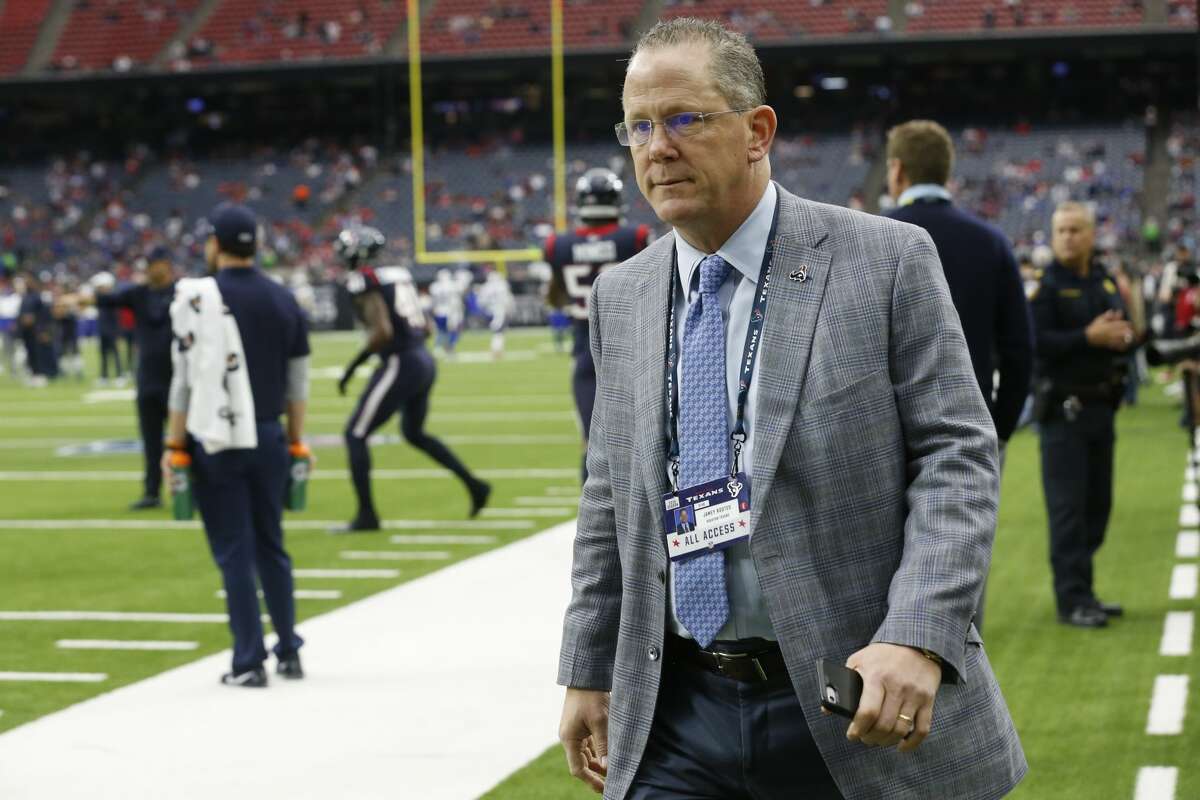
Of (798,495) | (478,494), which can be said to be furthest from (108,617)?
(798,495)

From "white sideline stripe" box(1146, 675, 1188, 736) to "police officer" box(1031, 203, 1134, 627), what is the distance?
109cm

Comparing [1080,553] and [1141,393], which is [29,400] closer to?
[1141,393]

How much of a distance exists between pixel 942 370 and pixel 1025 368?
3.12 m

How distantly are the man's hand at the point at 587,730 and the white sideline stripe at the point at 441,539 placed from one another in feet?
25.0

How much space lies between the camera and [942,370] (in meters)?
2.45

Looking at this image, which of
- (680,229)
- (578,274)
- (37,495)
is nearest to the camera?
(680,229)

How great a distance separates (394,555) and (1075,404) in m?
4.06

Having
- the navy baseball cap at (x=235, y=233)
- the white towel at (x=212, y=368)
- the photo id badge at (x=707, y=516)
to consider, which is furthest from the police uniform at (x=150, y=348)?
the photo id badge at (x=707, y=516)

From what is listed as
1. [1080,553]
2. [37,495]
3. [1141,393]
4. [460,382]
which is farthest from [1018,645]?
[460,382]

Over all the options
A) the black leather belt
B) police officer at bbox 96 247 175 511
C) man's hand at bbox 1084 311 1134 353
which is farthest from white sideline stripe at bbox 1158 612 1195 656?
police officer at bbox 96 247 175 511

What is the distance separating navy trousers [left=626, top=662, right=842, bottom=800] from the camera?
253 cm

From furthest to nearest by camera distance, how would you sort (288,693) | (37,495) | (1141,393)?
1. (1141,393)
2. (37,495)
3. (288,693)

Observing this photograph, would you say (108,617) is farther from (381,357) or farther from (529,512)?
(529,512)

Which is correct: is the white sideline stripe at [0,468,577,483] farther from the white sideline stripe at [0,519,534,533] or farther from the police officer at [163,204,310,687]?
the police officer at [163,204,310,687]
